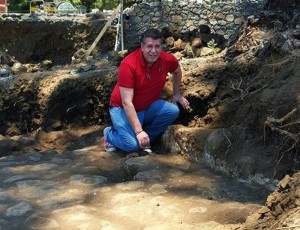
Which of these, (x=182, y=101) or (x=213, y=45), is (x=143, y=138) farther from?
(x=213, y=45)

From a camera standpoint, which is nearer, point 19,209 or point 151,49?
point 19,209

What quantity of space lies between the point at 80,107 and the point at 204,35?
423 cm

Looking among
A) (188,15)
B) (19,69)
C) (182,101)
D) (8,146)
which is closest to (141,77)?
(182,101)

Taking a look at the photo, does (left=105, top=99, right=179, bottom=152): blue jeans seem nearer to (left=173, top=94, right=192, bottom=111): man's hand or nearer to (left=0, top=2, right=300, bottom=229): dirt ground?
(left=173, top=94, right=192, bottom=111): man's hand

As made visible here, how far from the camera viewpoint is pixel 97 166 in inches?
182

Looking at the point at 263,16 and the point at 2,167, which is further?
the point at 263,16

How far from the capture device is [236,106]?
4789 mm

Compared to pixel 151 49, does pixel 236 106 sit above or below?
below

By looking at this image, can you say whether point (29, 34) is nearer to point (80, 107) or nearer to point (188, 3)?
point (188, 3)

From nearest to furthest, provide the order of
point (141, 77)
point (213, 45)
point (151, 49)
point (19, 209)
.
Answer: point (19, 209) → point (151, 49) → point (141, 77) → point (213, 45)

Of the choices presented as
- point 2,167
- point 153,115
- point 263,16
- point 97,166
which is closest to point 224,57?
point 263,16

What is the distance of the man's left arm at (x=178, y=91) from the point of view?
5.21 metres

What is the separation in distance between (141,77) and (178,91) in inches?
26.5

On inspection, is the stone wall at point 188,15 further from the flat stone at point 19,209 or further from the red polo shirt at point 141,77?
the flat stone at point 19,209
